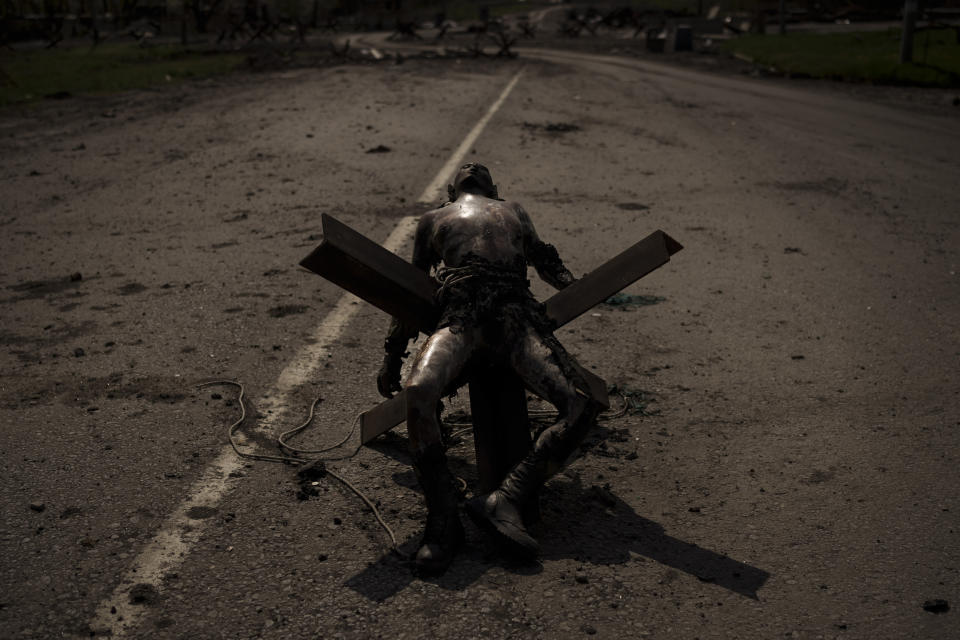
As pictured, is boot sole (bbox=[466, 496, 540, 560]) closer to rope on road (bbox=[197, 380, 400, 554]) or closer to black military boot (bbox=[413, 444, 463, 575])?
black military boot (bbox=[413, 444, 463, 575])

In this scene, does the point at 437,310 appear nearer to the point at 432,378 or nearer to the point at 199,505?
the point at 432,378

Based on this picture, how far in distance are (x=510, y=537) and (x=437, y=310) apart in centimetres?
115

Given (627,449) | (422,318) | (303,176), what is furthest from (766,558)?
(303,176)

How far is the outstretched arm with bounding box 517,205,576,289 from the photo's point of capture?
4332 millimetres

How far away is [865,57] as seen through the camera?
Answer: 25797 millimetres

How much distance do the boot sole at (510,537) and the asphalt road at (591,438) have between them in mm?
100

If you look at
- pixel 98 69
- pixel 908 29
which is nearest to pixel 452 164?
pixel 908 29

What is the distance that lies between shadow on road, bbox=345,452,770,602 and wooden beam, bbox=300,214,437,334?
95 centimetres

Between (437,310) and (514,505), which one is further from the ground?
(437,310)

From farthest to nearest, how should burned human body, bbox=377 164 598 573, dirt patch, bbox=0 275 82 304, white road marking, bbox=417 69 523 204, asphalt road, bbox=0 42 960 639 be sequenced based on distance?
1. white road marking, bbox=417 69 523 204
2. dirt patch, bbox=0 275 82 304
3. burned human body, bbox=377 164 598 573
4. asphalt road, bbox=0 42 960 639

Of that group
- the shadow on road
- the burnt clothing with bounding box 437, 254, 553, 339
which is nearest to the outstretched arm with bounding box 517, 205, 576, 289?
the burnt clothing with bounding box 437, 254, 553, 339

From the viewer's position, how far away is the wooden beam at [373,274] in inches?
151

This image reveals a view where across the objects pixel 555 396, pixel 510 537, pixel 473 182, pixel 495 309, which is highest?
pixel 473 182

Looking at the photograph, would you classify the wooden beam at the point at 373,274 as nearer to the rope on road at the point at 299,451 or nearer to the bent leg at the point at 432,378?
the bent leg at the point at 432,378
